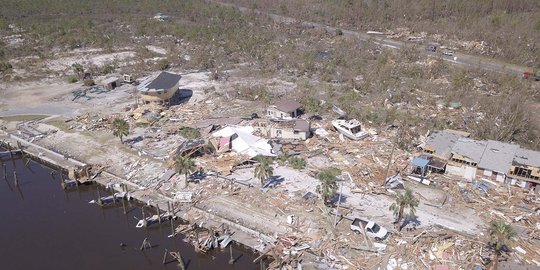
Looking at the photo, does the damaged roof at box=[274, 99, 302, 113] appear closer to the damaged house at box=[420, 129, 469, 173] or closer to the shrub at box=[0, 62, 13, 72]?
the damaged house at box=[420, 129, 469, 173]

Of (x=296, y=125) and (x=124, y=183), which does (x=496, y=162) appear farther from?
(x=124, y=183)

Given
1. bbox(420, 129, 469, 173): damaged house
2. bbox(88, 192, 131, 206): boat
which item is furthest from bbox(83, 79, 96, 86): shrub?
bbox(420, 129, 469, 173): damaged house

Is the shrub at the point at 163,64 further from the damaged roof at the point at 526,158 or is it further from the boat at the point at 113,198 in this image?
the damaged roof at the point at 526,158

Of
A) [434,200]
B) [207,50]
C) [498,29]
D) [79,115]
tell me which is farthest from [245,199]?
[498,29]

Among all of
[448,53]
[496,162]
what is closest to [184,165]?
[496,162]

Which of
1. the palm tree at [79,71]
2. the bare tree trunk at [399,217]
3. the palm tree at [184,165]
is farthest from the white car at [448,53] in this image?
the palm tree at [79,71]

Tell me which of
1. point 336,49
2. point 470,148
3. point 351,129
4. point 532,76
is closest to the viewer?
point 470,148

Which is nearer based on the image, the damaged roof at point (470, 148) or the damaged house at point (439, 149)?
the damaged roof at point (470, 148)
